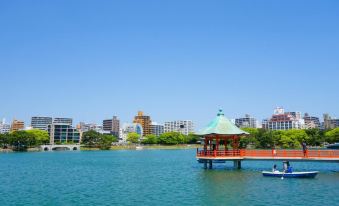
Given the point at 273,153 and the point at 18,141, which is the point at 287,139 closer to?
the point at 273,153

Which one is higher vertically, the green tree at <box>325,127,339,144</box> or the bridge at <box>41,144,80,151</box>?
the green tree at <box>325,127,339,144</box>

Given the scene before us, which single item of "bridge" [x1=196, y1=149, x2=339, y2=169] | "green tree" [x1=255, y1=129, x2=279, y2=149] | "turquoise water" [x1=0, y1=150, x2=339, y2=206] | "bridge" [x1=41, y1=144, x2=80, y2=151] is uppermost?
"green tree" [x1=255, y1=129, x2=279, y2=149]

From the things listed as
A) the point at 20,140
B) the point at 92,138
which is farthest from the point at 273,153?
the point at 92,138

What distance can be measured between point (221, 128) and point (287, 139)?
8601cm

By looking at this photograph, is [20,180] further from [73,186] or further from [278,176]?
[278,176]

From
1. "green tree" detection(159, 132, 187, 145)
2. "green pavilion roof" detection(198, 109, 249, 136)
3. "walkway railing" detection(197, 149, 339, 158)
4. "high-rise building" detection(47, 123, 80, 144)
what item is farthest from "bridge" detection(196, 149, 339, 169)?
"high-rise building" detection(47, 123, 80, 144)

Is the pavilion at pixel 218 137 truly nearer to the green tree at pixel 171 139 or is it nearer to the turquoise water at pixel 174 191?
the turquoise water at pixel 174 191

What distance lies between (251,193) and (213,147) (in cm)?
1985

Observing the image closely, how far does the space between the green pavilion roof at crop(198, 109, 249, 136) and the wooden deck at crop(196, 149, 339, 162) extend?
2.54 m

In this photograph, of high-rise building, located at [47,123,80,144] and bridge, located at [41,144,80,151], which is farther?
high-rise building, located at [47,123,80,144]

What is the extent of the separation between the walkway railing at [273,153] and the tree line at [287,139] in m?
74.9

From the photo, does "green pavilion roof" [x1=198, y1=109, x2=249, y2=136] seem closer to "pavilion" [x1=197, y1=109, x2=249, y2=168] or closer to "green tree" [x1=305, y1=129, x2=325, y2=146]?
"pavilion" [x1=197, y1=109, x2=249, y2=168]

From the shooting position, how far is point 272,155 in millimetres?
47438

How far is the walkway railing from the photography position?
44.8 m
